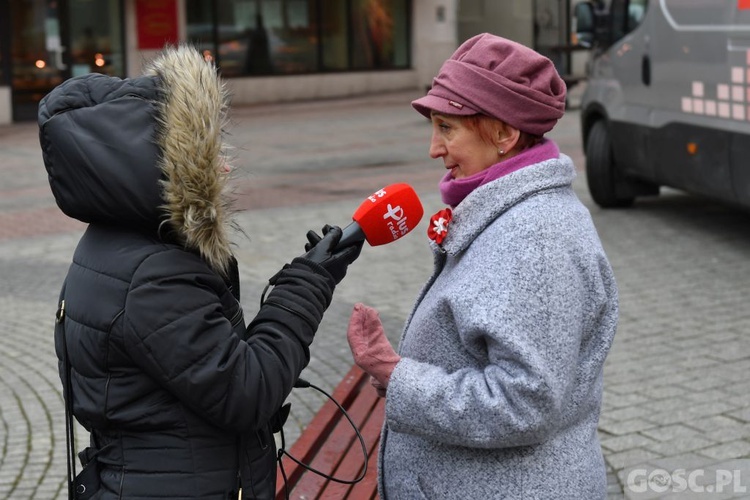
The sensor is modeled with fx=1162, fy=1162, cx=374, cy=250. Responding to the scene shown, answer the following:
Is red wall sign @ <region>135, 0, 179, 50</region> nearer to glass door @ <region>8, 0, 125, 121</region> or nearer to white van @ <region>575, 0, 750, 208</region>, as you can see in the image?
glass door @ <region>8, 0, 125, 121</region>

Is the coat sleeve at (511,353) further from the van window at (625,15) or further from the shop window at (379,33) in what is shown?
the shop window at (379,33)

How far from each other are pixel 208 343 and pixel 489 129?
727 millimetres

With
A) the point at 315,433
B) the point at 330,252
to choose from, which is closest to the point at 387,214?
the point at 330,252

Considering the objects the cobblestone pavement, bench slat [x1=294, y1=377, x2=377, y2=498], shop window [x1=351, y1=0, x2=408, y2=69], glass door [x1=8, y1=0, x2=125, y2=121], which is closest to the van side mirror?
the cobblestone pavement

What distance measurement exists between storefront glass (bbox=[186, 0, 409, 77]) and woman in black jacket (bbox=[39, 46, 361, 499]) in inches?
849

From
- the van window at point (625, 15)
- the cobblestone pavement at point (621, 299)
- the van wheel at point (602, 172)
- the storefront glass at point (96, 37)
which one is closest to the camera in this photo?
the cobblestone pavement at point (621, 299)

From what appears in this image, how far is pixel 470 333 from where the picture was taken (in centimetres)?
228

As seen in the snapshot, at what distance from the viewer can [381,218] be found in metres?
2.61

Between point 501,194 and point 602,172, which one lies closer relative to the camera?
point 501,194

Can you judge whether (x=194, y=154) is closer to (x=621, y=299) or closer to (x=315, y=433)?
(x=315, y=433)

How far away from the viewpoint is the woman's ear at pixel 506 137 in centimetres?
241

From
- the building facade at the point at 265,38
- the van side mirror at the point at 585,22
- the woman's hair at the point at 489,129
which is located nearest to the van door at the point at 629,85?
the van side mirror at the point at 585,22

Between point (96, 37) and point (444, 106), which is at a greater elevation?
point (96, 37)

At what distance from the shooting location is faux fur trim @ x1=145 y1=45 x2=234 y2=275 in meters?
2.35
